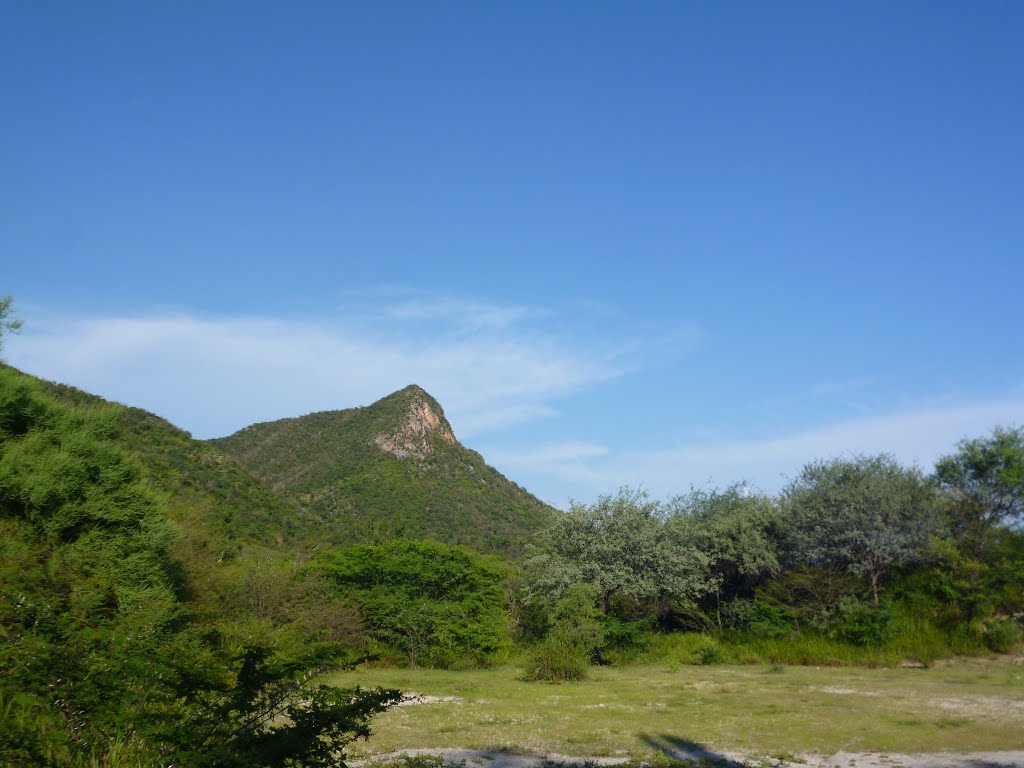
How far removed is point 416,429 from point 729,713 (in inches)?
2256

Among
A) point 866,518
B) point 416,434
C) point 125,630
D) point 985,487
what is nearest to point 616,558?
point 866,518

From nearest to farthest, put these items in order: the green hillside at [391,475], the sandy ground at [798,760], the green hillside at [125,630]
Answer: the green hillside at [125,630]
the sandy ground at [798,760]
the green hillside at [391,475]

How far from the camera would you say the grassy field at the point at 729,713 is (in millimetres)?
10961

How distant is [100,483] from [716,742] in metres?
11.9

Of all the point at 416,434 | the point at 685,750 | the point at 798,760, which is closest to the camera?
the point at 798,760

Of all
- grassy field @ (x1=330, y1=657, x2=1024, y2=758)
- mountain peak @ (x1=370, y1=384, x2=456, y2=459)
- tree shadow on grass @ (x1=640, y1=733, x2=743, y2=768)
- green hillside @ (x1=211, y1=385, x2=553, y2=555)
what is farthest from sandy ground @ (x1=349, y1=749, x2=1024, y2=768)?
mountain peak @ (x1=370, y1=384, x2=456, y2=459)

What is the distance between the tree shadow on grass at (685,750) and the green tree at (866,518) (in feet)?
55.9

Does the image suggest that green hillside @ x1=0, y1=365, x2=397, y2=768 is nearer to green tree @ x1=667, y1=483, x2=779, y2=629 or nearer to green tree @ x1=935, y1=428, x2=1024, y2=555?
green tree @ x1=667, y1=483, x2=779, y2=629

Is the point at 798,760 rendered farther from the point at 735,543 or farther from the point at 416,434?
the point at 416,434

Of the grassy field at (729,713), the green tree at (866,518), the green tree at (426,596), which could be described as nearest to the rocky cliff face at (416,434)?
the green tree at (426,596)

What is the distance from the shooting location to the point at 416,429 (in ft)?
229

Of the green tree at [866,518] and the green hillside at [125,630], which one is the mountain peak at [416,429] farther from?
the green tree at [866,518]

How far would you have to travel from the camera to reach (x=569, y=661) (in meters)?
21.1

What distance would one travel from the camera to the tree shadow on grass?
9.61 metres
